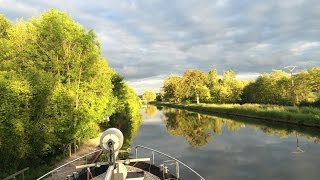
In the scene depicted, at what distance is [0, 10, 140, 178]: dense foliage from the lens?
22216 mm

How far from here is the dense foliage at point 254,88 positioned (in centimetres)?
7150

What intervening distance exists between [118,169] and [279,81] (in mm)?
71758

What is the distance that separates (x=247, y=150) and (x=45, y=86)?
68.6 feet

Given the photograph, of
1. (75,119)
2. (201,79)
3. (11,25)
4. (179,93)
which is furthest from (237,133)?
(179,93)

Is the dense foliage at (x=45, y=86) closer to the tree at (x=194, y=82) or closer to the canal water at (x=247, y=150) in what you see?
the canal water at (x=247, y=150)

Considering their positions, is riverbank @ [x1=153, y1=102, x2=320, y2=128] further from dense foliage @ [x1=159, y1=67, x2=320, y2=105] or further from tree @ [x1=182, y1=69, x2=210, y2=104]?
tree @ [x1=182, y1=69, x2=210, y2=104]

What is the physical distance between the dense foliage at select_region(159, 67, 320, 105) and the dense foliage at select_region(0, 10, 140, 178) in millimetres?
45669

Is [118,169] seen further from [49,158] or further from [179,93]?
[179,93]

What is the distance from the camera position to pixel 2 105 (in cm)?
2114

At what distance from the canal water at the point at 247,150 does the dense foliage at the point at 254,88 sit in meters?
20.8

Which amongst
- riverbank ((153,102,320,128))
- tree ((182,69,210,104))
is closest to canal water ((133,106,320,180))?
riverbank ((153,102,320,128))

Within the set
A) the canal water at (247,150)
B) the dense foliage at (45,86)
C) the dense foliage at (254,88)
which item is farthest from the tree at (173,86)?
the dense foliage at (45,86)

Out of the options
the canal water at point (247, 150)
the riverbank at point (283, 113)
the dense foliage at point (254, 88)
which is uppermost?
the dense foliage at point (254, 88)

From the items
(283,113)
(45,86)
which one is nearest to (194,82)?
(283,113)
